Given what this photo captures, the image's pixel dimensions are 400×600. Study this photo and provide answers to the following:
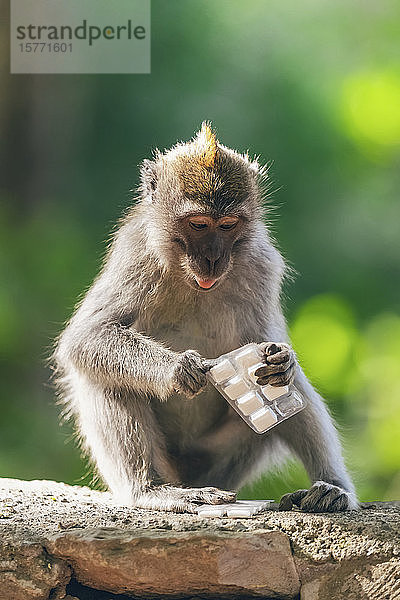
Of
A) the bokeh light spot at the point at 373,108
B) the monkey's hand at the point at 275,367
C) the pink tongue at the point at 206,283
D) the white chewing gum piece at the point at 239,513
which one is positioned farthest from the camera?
the bokeh light spot at the point at 373,108

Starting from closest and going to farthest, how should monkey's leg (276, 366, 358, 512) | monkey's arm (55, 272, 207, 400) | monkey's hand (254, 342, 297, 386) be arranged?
monkey's hand (254, 342, 297, 386), monkey's arm (55, 272, 207, 400), monkey's leg (276, 366, 358, 512)

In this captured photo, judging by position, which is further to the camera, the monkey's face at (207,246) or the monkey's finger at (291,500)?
the monkey's face at (207,246)

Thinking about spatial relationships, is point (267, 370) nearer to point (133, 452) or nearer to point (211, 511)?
point (211, 511)

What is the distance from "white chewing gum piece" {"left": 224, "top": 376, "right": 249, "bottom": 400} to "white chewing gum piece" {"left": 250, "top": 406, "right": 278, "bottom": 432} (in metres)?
0.12

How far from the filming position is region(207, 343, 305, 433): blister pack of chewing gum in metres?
4.56

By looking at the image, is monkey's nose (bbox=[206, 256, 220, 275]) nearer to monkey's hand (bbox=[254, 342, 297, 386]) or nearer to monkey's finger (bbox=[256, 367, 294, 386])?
monkey's hand (bbox=[254, 342, 297, 386])

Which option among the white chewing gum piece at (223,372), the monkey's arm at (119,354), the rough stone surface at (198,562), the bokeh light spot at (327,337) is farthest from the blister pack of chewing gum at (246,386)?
the bokeh light spot at (327,337)

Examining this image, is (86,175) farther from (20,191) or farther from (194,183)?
(194,183)

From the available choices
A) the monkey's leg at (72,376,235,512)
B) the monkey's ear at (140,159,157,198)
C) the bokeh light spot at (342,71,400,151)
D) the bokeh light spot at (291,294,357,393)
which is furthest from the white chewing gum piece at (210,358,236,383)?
the bokeh light spot at (342,71,400,151)

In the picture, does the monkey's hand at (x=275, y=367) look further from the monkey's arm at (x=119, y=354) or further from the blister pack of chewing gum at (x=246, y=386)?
the monkey's arm at (x=119, y=354)

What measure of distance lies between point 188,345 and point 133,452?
0.67 m

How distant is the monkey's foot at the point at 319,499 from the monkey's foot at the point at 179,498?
28 cm

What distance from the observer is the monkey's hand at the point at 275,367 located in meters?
4.55

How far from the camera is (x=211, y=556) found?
402 centimetres
